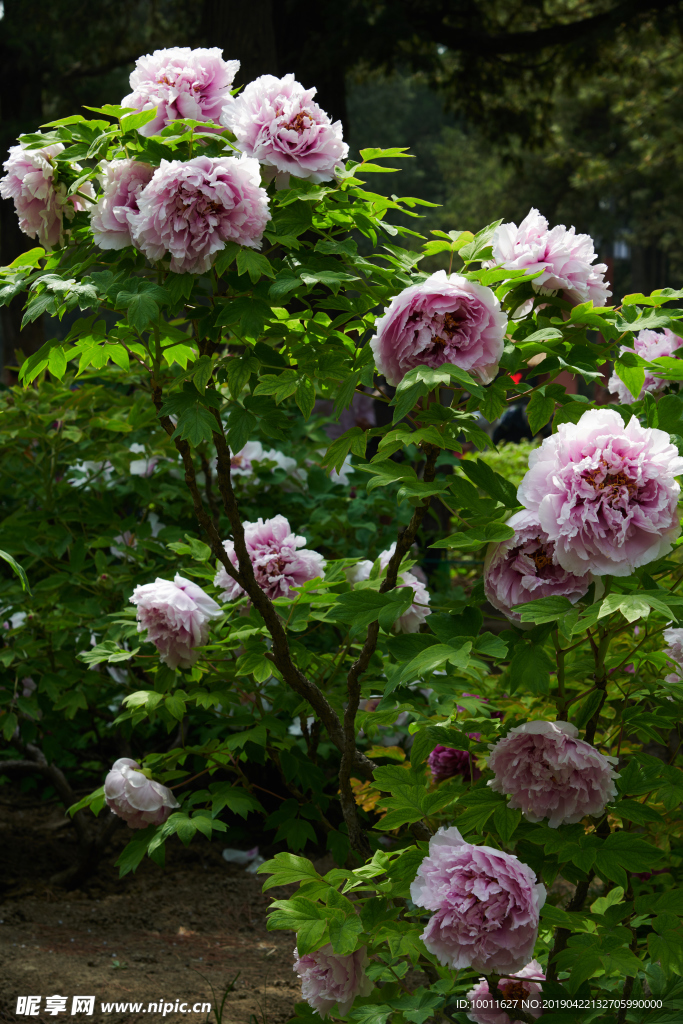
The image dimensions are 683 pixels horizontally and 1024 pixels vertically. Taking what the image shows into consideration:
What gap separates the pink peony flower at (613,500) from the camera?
1.28 metres

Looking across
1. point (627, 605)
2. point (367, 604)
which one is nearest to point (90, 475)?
point (367, 604)

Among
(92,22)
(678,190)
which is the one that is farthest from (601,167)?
(92,22)

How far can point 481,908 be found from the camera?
1.43m

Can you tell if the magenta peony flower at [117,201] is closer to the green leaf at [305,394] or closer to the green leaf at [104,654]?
the green leaf at [305,394]

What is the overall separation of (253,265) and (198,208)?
0.13m

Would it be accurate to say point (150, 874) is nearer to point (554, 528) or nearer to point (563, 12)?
point (554, 528)

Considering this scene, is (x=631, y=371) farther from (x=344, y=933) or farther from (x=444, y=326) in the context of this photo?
(x=344, y=933)

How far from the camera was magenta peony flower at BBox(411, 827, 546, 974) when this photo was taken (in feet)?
4.64

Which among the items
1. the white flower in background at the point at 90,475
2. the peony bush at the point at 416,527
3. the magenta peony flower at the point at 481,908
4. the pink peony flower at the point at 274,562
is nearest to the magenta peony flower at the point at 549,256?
the peony bush at the point at 416,527

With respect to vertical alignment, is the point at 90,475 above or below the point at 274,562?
below

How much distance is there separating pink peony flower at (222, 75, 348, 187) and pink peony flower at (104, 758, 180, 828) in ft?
4.97

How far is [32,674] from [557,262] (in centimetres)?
247

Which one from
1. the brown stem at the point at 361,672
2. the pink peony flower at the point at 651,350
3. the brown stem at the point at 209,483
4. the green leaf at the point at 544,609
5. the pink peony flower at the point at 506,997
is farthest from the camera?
the brown stem at the point at 209,483

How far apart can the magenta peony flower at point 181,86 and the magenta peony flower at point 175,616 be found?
101 cm
